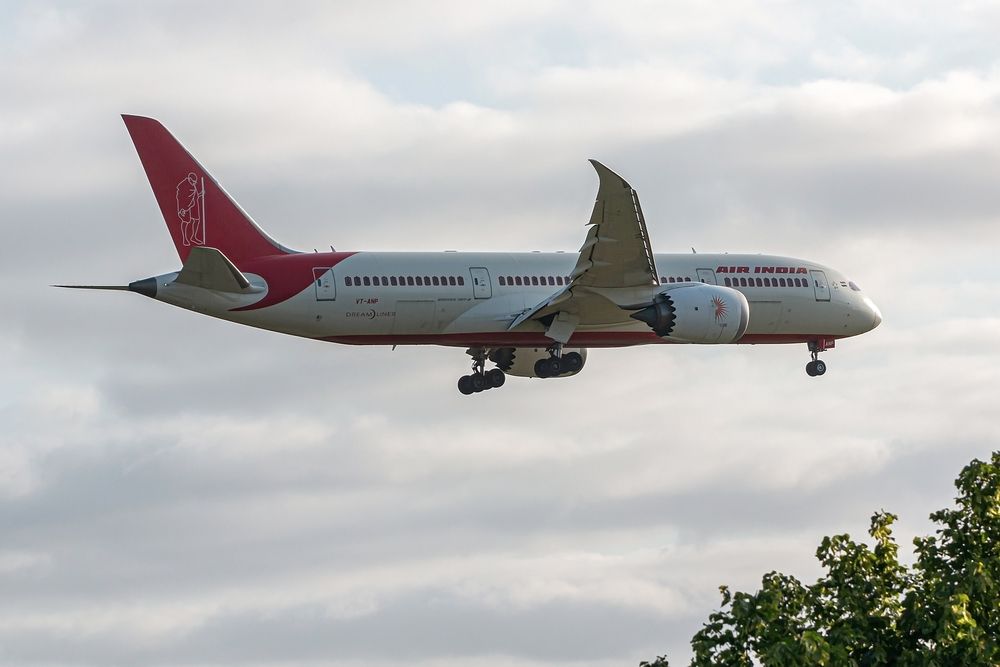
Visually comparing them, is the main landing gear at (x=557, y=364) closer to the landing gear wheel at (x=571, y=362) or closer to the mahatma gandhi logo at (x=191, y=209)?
the landing gear wheel at (x=571, y=362)

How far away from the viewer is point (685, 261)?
56.3m

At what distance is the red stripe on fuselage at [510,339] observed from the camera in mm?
51719

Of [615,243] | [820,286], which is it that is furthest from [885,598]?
[820,286]

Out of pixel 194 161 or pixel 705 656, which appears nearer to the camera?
pixel 705 656

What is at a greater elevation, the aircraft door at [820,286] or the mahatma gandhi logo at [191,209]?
the mahatma gandhi logo at [191,209]

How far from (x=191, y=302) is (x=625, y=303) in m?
12.2

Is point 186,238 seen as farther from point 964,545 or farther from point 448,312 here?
point 964,545

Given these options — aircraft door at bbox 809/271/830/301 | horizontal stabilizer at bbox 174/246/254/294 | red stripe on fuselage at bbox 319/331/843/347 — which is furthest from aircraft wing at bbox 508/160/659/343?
horizontal stabilizer at bbox 174/246/254/294

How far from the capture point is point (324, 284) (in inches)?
1982

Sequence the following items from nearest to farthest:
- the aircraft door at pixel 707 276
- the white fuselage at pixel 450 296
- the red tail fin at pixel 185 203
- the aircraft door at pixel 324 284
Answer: the white fuselage at pixel 450 296 → the aircraft door at pixel 324 284 → the red tail fin at pixel 185 203 → the aircraft door at pixel 707 276

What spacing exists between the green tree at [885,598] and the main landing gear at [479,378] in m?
25.3

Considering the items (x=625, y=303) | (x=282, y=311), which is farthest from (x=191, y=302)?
(x=625, y=303)

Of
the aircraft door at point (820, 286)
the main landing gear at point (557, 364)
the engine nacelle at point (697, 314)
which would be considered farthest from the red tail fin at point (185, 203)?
the aircraft door at point (820, 286)

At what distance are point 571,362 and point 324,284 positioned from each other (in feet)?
34.4
